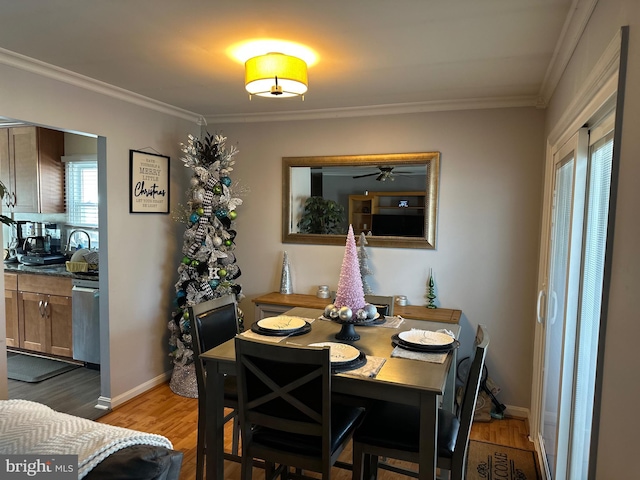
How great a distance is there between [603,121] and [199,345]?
82.5 inches

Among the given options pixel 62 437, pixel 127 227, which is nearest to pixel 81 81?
pixel 127 227

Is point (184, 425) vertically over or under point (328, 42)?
under

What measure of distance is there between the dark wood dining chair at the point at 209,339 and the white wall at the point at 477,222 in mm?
1352

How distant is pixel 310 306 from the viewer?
346cm

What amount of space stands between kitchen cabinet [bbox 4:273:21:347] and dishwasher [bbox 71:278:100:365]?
2.47 ft

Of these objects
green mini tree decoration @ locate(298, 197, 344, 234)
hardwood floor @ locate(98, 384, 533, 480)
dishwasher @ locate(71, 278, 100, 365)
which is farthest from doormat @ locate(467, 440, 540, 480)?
dishwasher @ locate(71, 278, 100, 365)

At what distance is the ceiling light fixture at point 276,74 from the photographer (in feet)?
7.20

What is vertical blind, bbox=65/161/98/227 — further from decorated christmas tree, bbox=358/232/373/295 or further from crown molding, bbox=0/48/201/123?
decorated christmas tree, bbox=358/232/373/295

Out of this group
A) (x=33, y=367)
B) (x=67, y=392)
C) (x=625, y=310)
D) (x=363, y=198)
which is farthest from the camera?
(x=33, y=367)

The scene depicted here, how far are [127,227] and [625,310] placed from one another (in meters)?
3.21

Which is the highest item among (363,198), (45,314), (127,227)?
(363,198)

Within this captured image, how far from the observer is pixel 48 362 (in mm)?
4184

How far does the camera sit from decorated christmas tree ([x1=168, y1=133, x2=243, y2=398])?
3430 millimetres

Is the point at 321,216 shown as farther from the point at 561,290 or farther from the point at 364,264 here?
the point at 561,290
